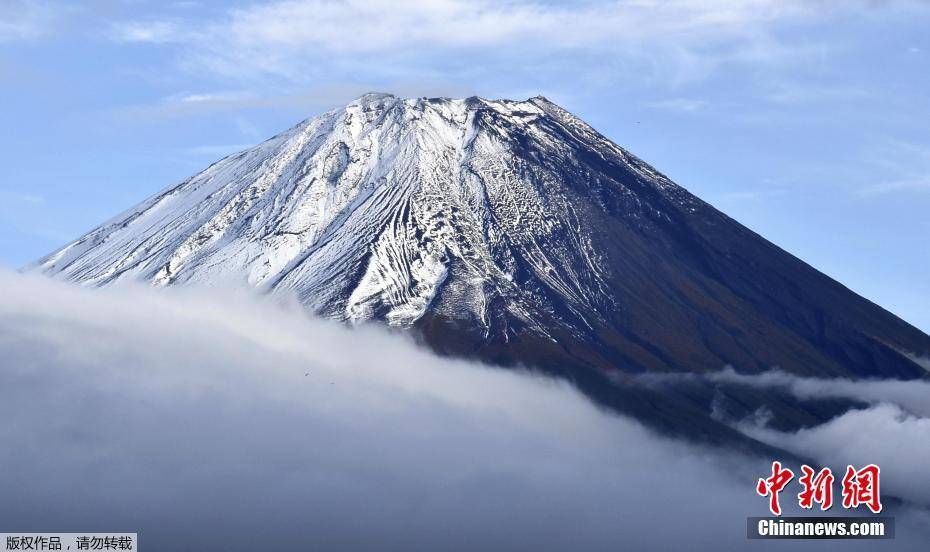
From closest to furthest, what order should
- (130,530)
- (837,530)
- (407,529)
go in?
1. (837,530)
2. (130,530)
3. (407,529)

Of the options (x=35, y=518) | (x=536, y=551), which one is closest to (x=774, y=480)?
(x=536, y=551)

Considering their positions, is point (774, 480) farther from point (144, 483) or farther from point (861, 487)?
point (144, 483)

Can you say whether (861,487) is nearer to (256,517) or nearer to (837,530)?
(837,530)

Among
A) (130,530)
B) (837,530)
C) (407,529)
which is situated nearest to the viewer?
(837,530)

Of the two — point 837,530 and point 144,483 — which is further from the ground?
point 144,483

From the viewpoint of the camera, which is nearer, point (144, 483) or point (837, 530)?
point (837, 530)

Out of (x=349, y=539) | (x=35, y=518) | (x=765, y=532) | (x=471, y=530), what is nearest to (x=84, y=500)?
(x=35, y=518)

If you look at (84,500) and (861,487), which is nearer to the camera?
(861,487)

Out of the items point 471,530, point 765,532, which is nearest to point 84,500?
point 471,530
